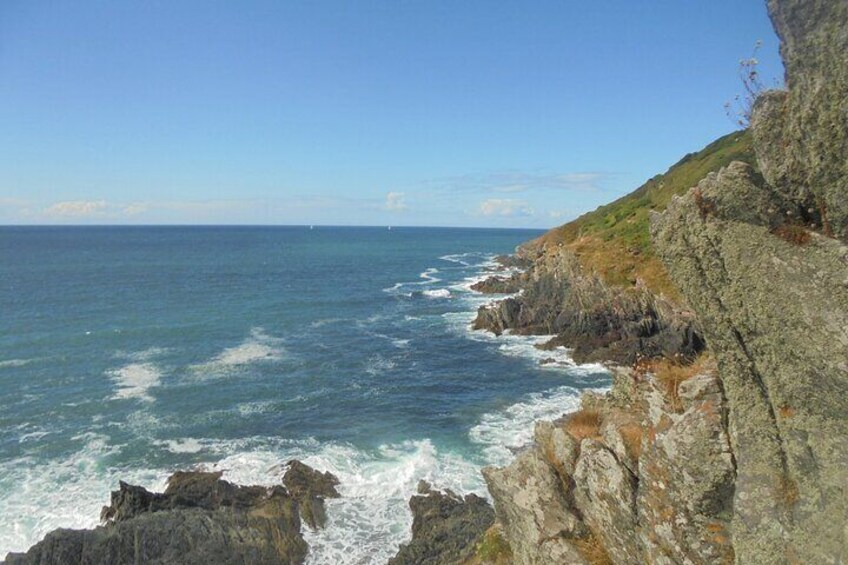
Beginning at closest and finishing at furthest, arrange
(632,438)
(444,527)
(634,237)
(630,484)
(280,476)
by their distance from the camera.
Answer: (630,484), (632,438), (444,527), (280,476), (634,237)

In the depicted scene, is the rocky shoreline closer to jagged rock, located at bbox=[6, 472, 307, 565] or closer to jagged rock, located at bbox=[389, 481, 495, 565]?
jagged rock, located at bbox=[389, 481, 495, 565]

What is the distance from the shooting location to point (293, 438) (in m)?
34.1

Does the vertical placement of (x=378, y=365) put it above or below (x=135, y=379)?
above

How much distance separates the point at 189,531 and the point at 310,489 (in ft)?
22.3

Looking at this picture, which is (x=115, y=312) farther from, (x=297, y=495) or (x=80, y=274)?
(x=297, y=495)

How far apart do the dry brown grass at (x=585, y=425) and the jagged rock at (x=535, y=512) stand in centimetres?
119

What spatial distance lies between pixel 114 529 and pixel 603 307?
45.9 meters

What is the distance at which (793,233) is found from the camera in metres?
8.22

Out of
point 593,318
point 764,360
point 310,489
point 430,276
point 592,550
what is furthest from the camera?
point 430,276

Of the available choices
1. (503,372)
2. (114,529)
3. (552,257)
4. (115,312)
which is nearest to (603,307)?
(503,372)

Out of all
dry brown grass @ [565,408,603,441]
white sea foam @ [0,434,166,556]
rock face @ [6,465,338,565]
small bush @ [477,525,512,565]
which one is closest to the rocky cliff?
dry brown grass @ [565,408,603,441]

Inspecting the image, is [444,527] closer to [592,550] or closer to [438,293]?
[592,550]

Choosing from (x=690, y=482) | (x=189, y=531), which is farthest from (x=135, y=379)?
(x=690, y=482)

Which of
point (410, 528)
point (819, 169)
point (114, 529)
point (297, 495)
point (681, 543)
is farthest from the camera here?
point (297, 495)
